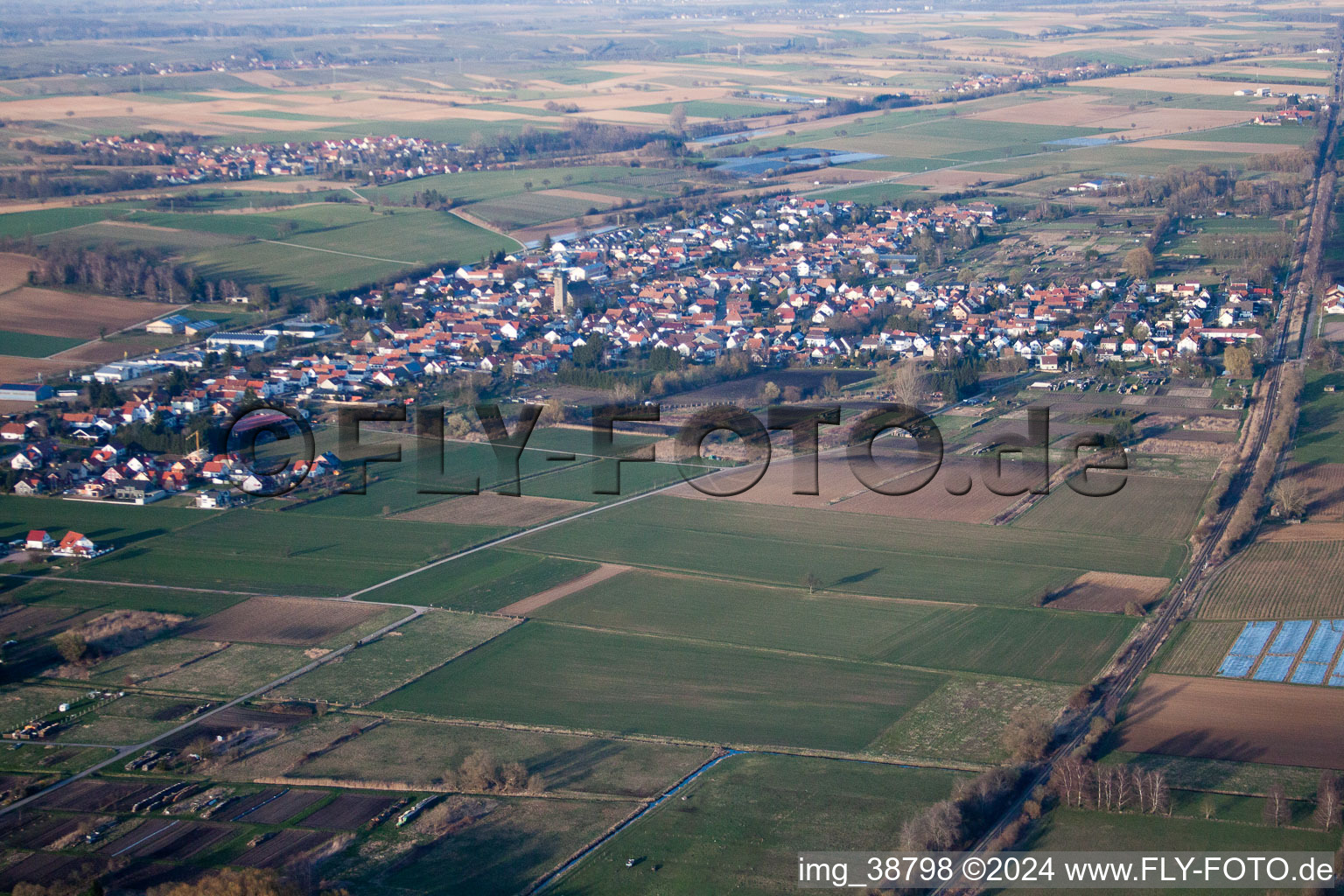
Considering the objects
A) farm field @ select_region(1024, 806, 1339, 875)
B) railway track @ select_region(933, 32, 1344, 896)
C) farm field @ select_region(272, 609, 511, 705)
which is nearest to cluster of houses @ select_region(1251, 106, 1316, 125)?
railway track @ select_region(933, 32, 1344, 896)

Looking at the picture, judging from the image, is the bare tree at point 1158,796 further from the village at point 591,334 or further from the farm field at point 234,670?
the village at point 591,334

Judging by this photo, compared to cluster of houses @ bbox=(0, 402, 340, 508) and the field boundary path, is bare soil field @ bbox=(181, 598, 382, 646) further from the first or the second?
cluster of houses @ bbox=(0, 402, 340, 508)

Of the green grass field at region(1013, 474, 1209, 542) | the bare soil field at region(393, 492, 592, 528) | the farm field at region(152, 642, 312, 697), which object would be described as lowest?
the farm field at region(152, 642, 312, 697)

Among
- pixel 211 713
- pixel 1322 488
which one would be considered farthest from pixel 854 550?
pixel 211 713

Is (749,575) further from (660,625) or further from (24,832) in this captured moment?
(24,832)

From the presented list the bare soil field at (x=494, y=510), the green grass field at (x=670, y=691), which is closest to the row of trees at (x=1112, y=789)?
the green grass field at (x=670, y=691)

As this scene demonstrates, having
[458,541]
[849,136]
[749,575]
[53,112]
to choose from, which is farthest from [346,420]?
[53,112]
